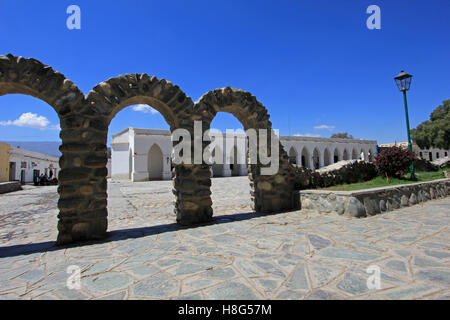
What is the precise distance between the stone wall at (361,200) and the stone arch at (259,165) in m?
0.48

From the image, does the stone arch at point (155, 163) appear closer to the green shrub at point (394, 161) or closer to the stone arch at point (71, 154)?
the green shrub at point (394, 161)

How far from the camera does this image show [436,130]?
94.5 feet

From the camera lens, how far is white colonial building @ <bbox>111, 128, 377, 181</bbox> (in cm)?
2236

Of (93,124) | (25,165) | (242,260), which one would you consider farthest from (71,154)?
(25,165)

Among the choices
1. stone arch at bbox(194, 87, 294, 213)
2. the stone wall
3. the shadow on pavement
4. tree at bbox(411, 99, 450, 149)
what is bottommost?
the shadow on pavement

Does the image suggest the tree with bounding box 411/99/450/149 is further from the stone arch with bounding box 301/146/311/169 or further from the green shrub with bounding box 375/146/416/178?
the green shrub with bounding box 375/146/416/178

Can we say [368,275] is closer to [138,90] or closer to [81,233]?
[81,233]

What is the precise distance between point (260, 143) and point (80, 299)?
5.19m

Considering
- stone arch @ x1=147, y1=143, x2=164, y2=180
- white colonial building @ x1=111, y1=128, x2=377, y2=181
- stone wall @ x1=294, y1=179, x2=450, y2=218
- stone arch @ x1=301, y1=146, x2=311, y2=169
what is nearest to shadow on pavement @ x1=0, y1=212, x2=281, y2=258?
stone wall @ x1=294, y1=179, x2=450, y2=218

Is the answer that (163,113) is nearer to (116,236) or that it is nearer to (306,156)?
(116,236)

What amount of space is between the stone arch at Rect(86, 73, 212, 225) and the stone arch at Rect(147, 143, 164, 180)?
67.2 feet

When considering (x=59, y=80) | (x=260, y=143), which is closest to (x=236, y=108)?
(x=260, y=143)

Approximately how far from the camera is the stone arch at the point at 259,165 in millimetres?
5898
